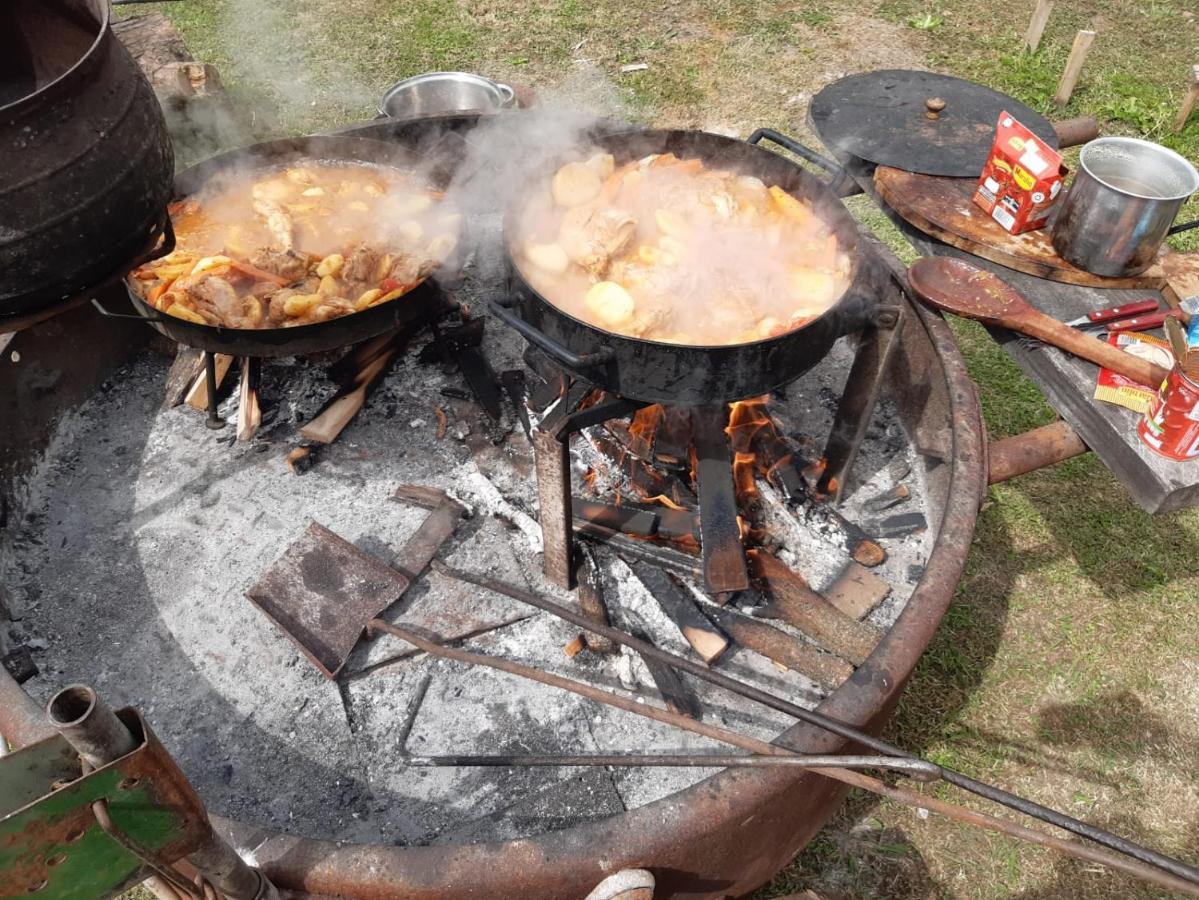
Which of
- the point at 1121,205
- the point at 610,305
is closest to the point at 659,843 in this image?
the point at 610,305

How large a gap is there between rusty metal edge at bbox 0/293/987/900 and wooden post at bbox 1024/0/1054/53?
8.42 meters

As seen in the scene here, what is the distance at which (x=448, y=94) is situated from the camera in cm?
736

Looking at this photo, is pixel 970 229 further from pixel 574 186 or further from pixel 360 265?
pixel 360 265

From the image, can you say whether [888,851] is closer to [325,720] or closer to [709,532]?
[709,532]

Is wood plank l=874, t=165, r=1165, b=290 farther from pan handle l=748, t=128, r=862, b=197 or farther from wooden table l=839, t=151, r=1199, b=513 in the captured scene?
pan handle l=748, t=128, r=862, b=197

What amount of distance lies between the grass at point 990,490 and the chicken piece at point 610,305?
2569 mm

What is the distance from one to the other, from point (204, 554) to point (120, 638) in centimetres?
54

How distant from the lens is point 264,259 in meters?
4.29

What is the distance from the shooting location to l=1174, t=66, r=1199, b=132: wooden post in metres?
7.67

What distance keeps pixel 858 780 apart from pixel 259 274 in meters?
3.69

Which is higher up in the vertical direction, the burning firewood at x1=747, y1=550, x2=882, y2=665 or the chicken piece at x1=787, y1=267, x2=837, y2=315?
the chicken piece at x1=787, y1=267, x2=837, y2=315

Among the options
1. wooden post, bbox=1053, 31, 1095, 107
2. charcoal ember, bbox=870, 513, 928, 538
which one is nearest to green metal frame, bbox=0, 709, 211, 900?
charcoal ember, bbox=870, 513, 928, 538

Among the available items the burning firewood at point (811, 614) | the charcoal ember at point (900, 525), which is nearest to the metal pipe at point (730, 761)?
the burning firewood at point (811, 614)

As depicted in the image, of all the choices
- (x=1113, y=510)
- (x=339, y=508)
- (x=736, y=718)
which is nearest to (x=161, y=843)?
(x=736, y=718)
